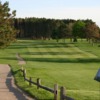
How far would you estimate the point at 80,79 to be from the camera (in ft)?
112

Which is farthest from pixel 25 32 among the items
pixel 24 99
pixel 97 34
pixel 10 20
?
pixel 24 99

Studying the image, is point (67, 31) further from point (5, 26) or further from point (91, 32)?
point (5, 26)

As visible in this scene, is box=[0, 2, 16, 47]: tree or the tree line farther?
the tree line

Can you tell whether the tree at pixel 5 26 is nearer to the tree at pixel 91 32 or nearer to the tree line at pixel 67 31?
the tree line at pixel 67 31

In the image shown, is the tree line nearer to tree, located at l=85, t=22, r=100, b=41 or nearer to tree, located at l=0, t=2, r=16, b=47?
tree, located at l=85, t=22, r=100, b=41

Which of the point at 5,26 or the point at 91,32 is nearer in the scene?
the point at 5,26

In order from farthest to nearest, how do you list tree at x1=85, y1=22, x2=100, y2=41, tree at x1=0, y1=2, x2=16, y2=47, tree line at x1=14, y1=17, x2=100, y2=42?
tree line at x1=14, y1=17, x2=100, y2=42 → tree at x1=85, y1=22, x2=100, y2=41 → tree at x1=0, y1=2, x2=16, y2=47

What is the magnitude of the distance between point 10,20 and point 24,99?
28.3 meters

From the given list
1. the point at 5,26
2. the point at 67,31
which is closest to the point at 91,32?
the point at 67,31

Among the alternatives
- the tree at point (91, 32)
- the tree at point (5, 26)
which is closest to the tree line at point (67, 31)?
the tree at point (91, 32)

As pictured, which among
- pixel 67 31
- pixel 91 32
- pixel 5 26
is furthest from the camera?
pixel 67 31

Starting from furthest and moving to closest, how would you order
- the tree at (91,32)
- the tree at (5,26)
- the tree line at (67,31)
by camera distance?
1. the tree line at (67,31)
2. the tree at (91,32)
3. the tree at (5,26)

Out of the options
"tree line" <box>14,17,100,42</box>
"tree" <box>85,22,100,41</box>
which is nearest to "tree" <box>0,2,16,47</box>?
"tree line" <box>14,17,100,42</box>

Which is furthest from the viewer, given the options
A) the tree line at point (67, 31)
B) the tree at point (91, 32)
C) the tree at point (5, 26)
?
the tree line at point (67, 31)
